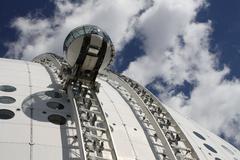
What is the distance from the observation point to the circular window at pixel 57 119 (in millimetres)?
19391

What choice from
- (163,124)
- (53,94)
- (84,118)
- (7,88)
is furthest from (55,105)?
(163,124)

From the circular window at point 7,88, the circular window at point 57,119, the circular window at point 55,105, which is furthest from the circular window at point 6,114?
the circular window at point 7,88

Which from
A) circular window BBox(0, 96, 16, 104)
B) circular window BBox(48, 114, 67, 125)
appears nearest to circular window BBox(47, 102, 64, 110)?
circular window BBox(48, 114, 67, 125)

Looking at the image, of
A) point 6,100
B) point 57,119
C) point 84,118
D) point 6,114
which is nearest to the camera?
point 6,114

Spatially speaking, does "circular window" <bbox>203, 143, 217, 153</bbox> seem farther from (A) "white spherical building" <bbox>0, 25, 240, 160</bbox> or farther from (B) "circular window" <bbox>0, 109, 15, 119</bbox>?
(B) "circular window" <bbox>0, 109, 15, 119</bbox>

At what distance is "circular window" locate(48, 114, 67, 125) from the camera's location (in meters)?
19.4

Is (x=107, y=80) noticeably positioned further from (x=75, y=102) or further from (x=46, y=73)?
(x=75, y=102)

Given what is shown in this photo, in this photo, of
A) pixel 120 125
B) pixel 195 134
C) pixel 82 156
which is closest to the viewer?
pixel 82 156

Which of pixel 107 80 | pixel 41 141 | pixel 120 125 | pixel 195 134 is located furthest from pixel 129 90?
pixel 41 141

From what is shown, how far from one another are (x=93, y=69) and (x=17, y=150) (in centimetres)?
738

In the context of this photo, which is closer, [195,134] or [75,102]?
[75,102]

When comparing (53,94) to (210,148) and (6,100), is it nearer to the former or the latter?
(6,100)

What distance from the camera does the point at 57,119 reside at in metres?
19.6

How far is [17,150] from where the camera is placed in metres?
16.6
